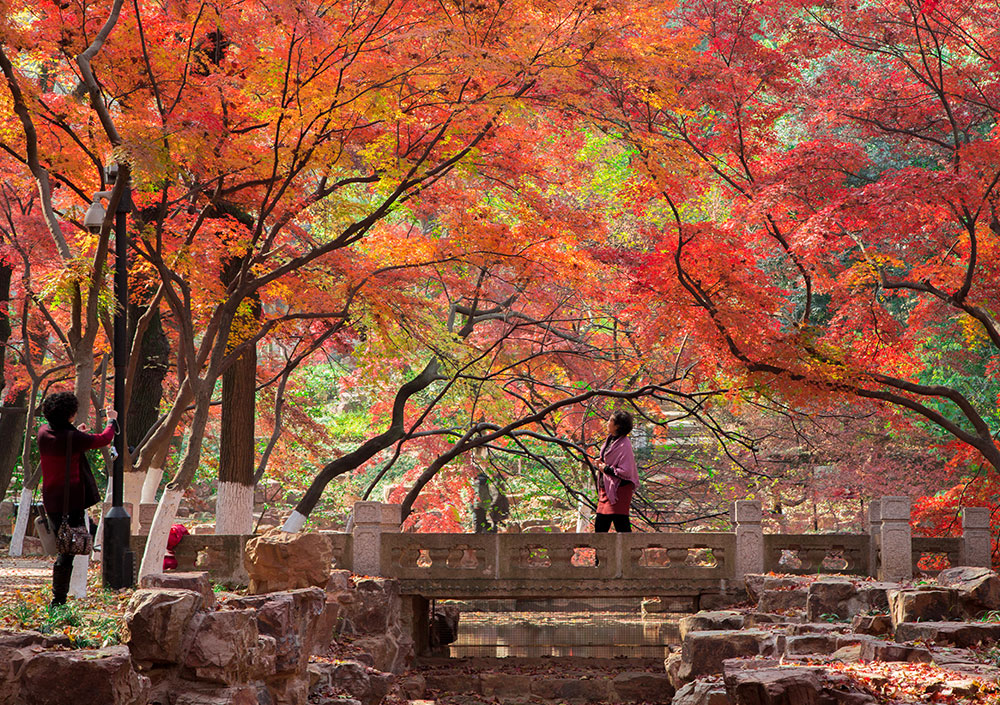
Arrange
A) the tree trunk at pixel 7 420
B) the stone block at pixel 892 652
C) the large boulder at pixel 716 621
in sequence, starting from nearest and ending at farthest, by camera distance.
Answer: the stone block at pixel 892 652 < the large boulder at pixel 716 621 < the tree trunk at pixel 7 420

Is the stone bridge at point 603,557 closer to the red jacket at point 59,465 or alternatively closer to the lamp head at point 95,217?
the lamp head at point 95,217

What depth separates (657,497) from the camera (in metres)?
22.3

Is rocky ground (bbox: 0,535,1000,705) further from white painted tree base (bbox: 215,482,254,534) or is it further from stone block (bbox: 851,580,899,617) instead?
white painted tree base (bbox: 215,482,254,534)

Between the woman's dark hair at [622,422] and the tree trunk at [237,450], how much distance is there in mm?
5453

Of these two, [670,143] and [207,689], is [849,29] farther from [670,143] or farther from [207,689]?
[207,689]

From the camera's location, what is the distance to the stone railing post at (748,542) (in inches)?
595

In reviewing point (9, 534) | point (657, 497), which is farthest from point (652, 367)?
point (9, 534)

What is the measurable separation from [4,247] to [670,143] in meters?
11.0

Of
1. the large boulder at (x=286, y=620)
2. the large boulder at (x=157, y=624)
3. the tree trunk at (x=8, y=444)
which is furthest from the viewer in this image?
the tree trunk at (x=8, y=444)

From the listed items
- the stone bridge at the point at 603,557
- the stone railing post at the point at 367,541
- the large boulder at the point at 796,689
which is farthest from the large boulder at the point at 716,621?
the large boulder at the point at 796,689

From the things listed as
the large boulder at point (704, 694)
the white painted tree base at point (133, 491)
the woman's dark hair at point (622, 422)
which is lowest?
the large boulder at point (704, 694)

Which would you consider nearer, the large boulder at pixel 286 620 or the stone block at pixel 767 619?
the large boulder at pixel 286 620

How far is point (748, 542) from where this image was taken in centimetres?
1517

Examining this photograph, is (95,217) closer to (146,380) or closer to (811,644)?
(146,380)
